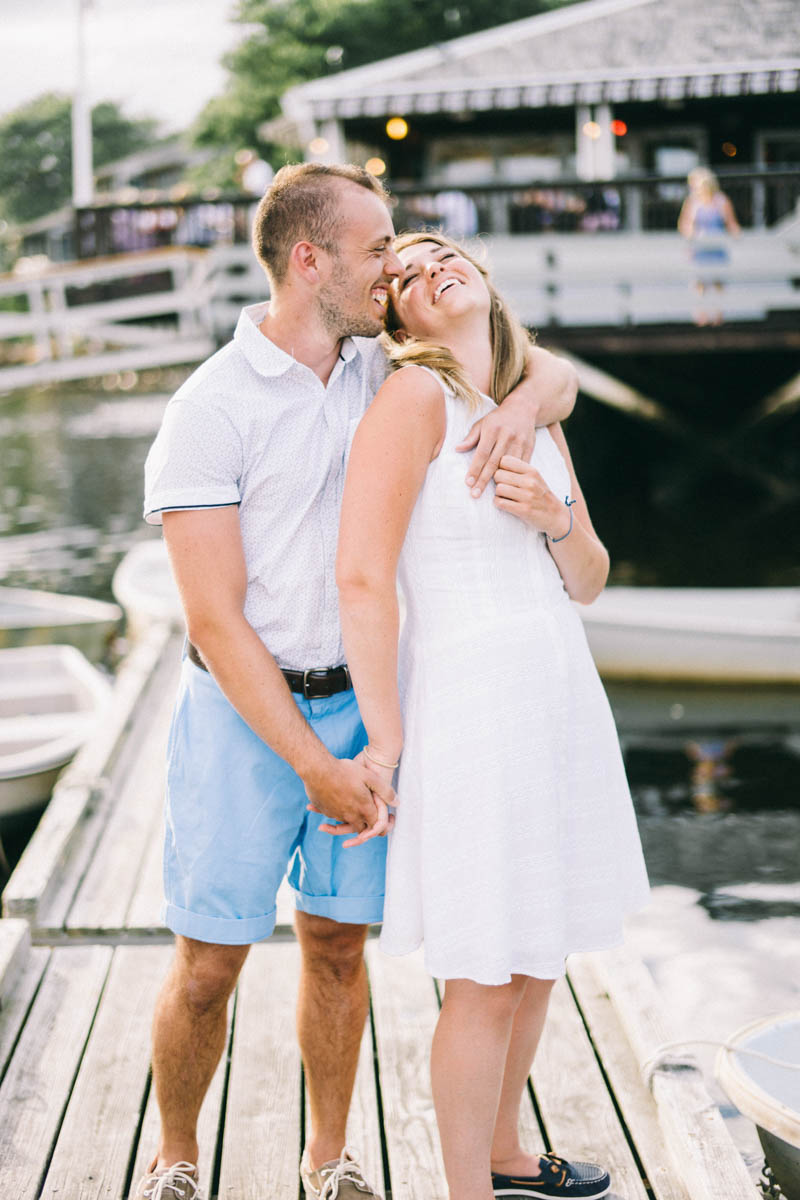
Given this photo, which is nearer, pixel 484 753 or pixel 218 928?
pixel 484 753

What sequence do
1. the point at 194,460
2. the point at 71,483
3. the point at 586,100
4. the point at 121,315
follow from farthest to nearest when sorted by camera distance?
the point at 71,483, the point at 586,100, the point at 121,315, the point at 194,460

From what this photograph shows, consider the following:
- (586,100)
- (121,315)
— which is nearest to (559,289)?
(586,100)

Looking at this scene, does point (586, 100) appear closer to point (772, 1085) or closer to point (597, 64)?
point (597, 64)

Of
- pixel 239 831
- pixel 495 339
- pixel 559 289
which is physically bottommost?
pixel 559 289

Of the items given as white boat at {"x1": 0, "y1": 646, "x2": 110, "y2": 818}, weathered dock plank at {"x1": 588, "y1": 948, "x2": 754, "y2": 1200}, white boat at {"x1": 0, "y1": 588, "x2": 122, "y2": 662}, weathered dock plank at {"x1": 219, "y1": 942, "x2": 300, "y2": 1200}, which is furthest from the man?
white boat at {"x1": 0, "y1": 588, "x2": 122, "y2": 662}

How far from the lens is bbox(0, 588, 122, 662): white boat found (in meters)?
9.38

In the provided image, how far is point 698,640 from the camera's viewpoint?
24.6 ft

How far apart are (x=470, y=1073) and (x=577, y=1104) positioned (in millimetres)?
674

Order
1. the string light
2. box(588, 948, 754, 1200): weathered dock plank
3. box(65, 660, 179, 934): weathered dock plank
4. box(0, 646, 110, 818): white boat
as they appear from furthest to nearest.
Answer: the string light, box(0, 646, 110, 818): white boat, box(65, 660, 179, 934): weathered dock plank, box(588, 948, 754, 1200): weathered dock plank

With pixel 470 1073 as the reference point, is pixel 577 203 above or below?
above

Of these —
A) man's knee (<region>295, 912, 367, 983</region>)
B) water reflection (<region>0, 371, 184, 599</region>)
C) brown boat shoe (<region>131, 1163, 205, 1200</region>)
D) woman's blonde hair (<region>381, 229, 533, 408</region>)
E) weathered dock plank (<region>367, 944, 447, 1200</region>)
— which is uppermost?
woman's blonde hair (<region>381, 229, 533, 408</region>)

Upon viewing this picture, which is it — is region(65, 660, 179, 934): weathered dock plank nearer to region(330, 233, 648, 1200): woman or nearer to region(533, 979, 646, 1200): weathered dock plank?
region(533, 979, 646, 1200): weathered dock plank

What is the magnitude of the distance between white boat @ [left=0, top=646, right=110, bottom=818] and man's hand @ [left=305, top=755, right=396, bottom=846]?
136 inches

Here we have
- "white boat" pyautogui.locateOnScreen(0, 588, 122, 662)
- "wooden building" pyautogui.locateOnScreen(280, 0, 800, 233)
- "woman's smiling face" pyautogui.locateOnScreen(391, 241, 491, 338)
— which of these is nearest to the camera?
"woman's smiling face" pyautogui.locateOnScreen(391, 241, 491, 338)
